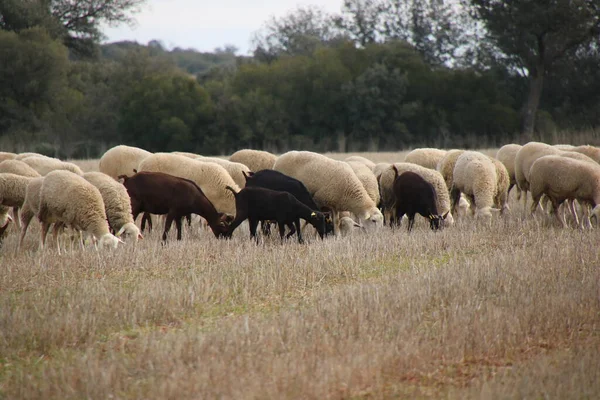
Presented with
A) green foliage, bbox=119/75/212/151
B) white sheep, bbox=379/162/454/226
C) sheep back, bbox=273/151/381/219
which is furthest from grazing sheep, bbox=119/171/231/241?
green foliage, bbox=119/75/212/151

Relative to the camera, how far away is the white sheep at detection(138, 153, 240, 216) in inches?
524

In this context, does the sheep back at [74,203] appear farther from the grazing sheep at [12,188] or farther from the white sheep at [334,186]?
the white sheep at [334,186]

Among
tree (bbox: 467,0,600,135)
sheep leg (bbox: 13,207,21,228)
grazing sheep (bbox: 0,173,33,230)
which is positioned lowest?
sheep leg (bbox: 13,207,21,228)

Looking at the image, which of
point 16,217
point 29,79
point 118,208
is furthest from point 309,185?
point 29,79

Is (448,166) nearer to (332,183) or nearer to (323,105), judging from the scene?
(332,183)

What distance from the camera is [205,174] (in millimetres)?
13422

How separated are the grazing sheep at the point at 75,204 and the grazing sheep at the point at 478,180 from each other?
690 centimetres

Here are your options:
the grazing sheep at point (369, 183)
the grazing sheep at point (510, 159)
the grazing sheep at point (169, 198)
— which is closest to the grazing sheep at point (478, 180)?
the grazing sheep at point (369, 183)

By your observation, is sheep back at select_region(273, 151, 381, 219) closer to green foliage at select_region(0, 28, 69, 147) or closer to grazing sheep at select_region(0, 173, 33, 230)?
grazing sheep at select_region(0, 173, 33, 230)

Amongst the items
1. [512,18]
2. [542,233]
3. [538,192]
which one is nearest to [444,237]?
[542,233]

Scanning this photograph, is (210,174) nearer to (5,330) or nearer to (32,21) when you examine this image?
(5,330)

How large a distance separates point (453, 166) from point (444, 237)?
4.97 metres

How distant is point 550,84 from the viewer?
42.2m

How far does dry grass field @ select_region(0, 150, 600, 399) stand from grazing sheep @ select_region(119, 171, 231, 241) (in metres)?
1.76
